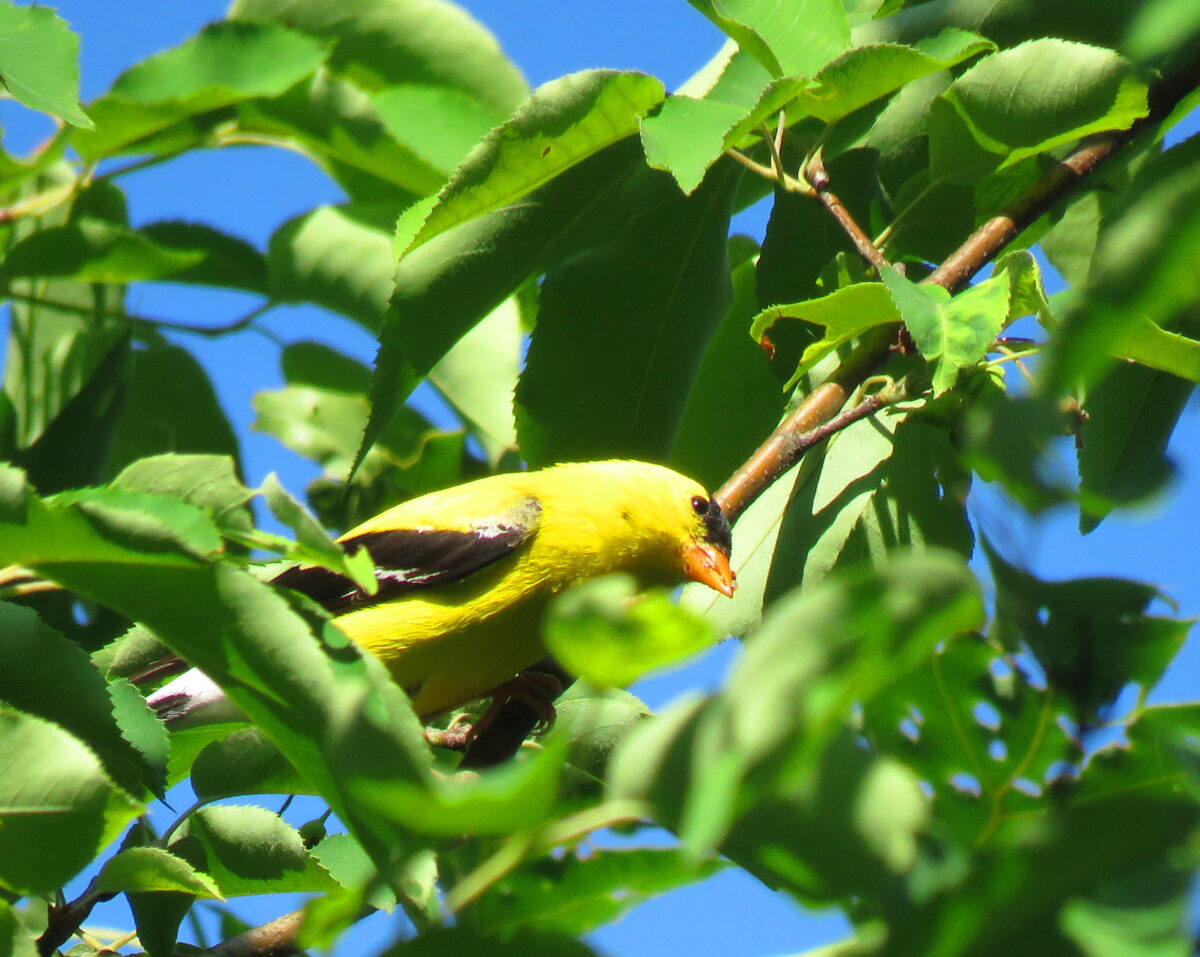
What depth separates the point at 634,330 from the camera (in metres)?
2.82

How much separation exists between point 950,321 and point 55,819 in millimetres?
1481

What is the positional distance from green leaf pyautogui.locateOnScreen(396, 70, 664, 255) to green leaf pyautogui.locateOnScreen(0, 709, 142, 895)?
1.10 meters

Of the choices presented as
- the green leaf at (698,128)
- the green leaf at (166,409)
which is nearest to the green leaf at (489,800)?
the green leaf at (698,128)

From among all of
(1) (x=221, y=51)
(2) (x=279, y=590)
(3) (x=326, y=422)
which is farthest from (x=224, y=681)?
(3) (x=326, y=422)

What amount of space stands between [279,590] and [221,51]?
208 centimetres

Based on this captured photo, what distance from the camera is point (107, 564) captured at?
1638 mm

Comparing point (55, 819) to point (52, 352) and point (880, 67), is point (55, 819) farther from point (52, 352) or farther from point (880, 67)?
point (52, 352)

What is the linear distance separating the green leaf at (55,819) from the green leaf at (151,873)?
10.2 inches

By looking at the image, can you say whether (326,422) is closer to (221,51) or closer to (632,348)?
(221,51)

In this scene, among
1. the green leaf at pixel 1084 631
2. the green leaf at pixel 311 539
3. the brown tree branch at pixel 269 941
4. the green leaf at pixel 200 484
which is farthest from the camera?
the brown tree branch at pixel 269 941

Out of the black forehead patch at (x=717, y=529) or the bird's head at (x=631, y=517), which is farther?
the bird's head at (x=631, y=517)

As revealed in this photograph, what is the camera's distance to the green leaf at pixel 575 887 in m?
1.07

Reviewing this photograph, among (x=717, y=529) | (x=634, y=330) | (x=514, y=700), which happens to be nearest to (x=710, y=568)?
(x=717, y=529)

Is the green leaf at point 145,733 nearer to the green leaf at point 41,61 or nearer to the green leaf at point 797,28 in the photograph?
the green leaf at point 41,61
